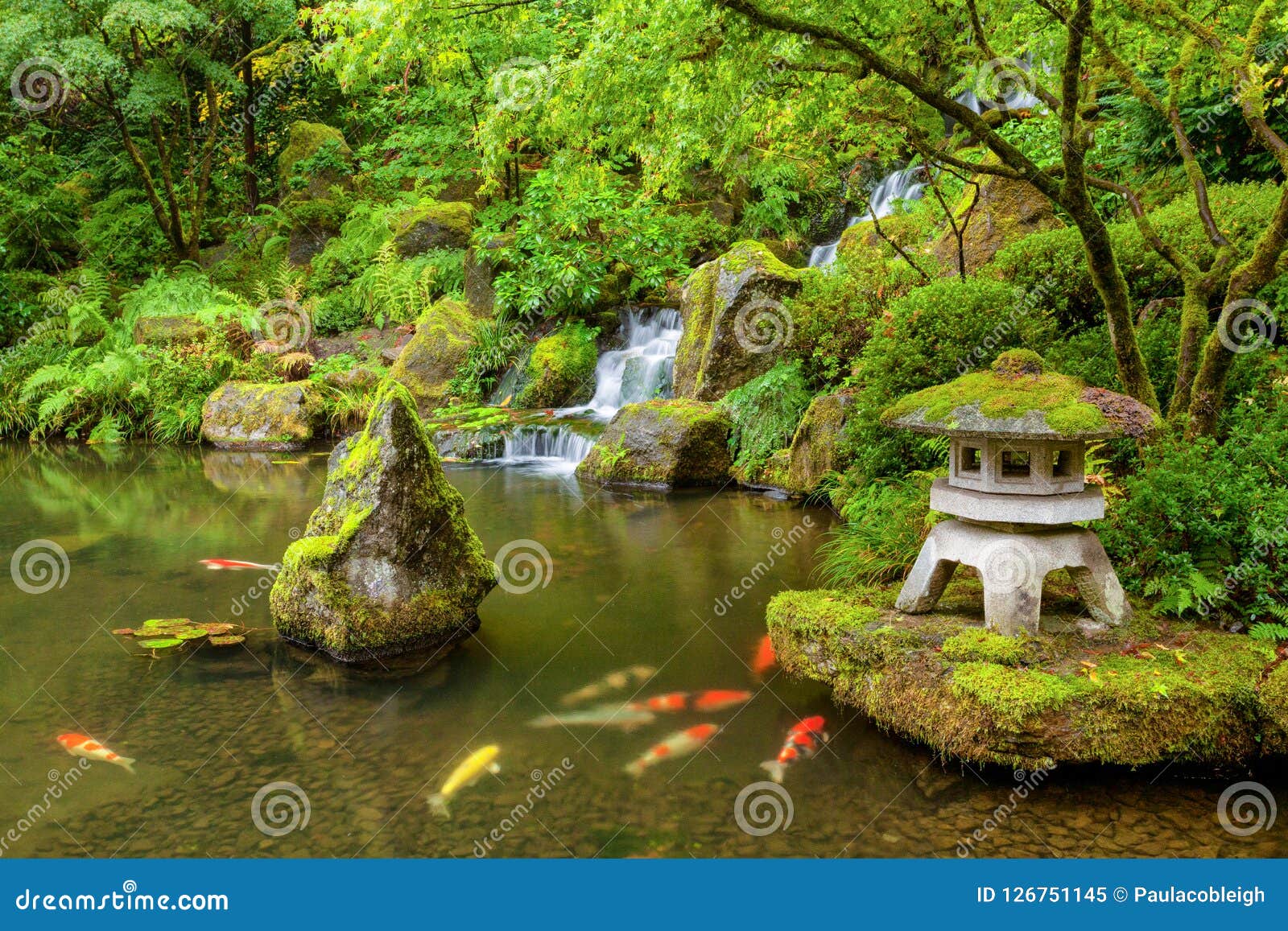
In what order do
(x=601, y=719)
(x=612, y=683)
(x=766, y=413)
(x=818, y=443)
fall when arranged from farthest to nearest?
(x=766, y=413), (x=818, y=443), (x=612, y=683), (x=601, y=719)

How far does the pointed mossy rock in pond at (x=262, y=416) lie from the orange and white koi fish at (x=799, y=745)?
45.9 ft

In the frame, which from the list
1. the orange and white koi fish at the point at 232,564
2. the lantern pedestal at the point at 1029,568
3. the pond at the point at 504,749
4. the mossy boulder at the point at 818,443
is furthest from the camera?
the mossy boulder at the point at 818,443

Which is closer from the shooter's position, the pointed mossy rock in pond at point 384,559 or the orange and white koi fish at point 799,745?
the orange and white koi fish at point 799,745

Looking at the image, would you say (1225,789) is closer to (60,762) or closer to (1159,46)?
(60,762)

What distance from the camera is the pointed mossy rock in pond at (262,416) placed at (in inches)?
682

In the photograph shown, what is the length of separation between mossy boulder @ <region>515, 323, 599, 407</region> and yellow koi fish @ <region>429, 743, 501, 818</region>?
1139cm

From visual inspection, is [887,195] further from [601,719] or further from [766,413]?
[601,719]

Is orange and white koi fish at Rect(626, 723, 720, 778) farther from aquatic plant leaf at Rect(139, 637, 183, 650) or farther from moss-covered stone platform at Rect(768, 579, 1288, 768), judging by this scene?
aquatic plant leaf at Rect(139, 637, 183, 650)

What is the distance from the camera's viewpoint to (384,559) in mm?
6465

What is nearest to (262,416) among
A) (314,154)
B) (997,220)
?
(314,154)

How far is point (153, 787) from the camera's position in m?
4.84

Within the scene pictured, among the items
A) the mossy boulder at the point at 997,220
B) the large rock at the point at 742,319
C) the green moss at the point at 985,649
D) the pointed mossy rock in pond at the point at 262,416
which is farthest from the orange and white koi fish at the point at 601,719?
the pointed mossy rock in pond at the point at 262,416

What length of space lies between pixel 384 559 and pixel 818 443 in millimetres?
6068

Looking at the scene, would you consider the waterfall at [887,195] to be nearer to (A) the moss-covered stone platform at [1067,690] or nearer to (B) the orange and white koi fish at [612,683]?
(B) the orange and white koi fish at [612,683]
